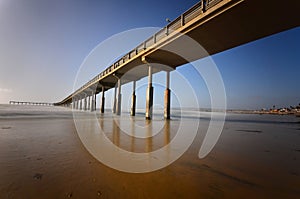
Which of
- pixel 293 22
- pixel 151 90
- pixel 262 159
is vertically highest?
pixel 293 22

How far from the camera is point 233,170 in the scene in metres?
2.77

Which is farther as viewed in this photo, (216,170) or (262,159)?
(262,159)

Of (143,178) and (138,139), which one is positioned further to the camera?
(138,139)

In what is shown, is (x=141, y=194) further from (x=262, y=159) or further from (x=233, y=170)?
(x=262, y=159)

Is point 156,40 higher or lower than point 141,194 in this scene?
higher

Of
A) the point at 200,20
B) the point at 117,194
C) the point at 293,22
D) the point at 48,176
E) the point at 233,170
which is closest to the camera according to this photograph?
the point at 117,194

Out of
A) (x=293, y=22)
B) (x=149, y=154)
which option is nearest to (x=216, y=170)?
(x=149, y=154)

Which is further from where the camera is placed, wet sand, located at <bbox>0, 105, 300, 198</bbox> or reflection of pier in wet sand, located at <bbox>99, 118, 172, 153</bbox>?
reflection of pier in wet sand, located at <bbox>99, 118, 172, 153</bbox>

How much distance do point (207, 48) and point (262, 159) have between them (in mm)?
13651

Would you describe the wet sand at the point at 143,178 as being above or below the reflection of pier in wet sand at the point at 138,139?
above

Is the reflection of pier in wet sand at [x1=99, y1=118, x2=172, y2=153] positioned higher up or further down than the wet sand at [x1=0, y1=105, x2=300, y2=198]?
further down

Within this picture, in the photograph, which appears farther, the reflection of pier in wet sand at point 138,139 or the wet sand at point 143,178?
the reflection of pier in wet sand at point 138,139

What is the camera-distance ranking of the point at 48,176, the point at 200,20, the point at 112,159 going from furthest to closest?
the point at 200,20 < the point at 112,159 < the point at 48,176

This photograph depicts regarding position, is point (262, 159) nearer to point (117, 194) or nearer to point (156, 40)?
point (117, 194)
